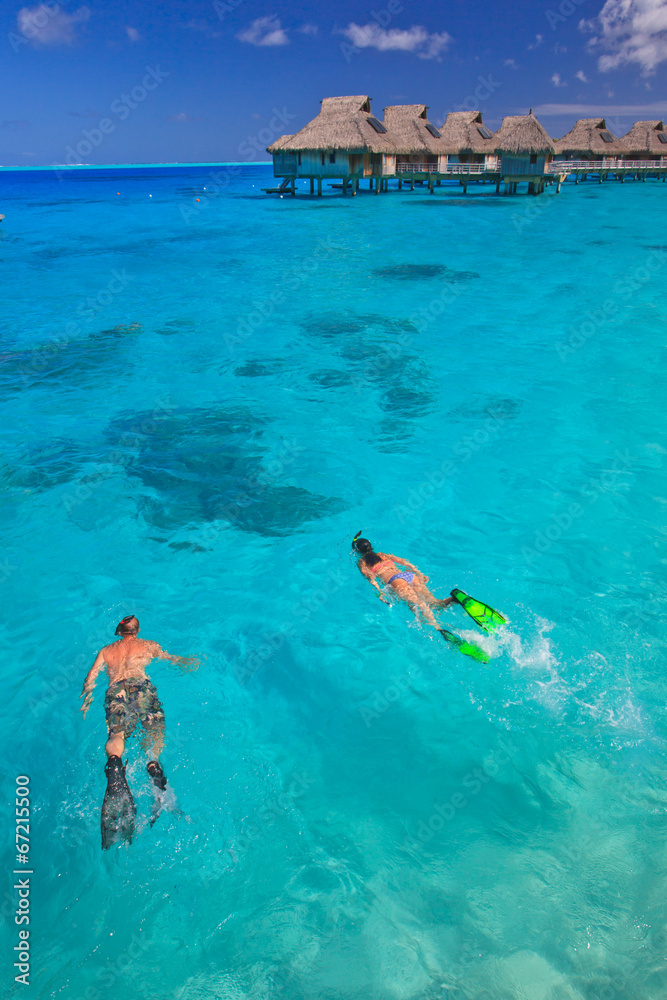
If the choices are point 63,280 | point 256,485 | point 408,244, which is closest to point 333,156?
point 408,244

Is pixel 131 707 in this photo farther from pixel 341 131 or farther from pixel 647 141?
pixel 647 141

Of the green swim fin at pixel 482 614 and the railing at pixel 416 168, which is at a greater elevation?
the railing at pixel 416 168

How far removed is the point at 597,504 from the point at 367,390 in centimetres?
597

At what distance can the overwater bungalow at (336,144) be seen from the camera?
46.9 m

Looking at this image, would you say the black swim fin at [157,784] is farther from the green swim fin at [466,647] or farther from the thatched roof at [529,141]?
the thatched roof at [529,141]

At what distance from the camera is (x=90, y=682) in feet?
19.5

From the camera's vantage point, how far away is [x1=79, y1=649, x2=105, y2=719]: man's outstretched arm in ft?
19.4

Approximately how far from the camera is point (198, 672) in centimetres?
636

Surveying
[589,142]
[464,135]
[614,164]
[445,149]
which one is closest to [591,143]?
[589,142]

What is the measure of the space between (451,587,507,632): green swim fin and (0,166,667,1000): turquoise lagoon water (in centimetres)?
23

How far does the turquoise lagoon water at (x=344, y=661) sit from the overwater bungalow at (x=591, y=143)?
2465 inches

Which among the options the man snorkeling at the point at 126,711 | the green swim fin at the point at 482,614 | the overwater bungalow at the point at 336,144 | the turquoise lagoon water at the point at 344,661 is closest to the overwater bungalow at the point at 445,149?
the overwater bungalow at the point at 336,144
